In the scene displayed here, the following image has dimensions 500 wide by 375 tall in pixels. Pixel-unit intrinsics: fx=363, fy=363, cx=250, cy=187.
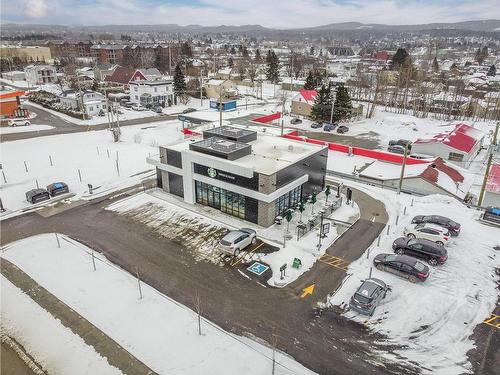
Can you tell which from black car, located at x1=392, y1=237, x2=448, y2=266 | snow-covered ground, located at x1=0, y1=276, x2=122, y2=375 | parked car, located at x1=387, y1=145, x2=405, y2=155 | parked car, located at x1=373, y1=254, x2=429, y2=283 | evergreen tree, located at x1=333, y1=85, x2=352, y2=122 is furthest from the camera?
evergreen tree, located at x1=333, y1=85, x2=352, y2=122

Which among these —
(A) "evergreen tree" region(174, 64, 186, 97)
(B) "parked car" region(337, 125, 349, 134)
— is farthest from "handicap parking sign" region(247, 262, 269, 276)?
(A) "evergreen tree" region(174, 64, 186, 97)

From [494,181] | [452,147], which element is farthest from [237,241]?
[452,147]

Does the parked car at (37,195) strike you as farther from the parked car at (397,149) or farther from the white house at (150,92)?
the white house at (150,92)

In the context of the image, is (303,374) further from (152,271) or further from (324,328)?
(152,271)

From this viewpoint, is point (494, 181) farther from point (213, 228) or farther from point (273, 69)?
point (273, 69)

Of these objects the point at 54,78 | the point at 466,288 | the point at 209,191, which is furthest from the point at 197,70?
the point at 466,288

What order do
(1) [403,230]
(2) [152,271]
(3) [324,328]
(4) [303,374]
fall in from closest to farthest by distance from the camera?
(4) [303,374]
(3) [324,328]
(2) [152,271]
(1) [403,230]

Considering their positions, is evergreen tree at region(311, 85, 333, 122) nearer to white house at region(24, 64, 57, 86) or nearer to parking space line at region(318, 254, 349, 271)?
parking space line at region(318, 254, 349, 271)
